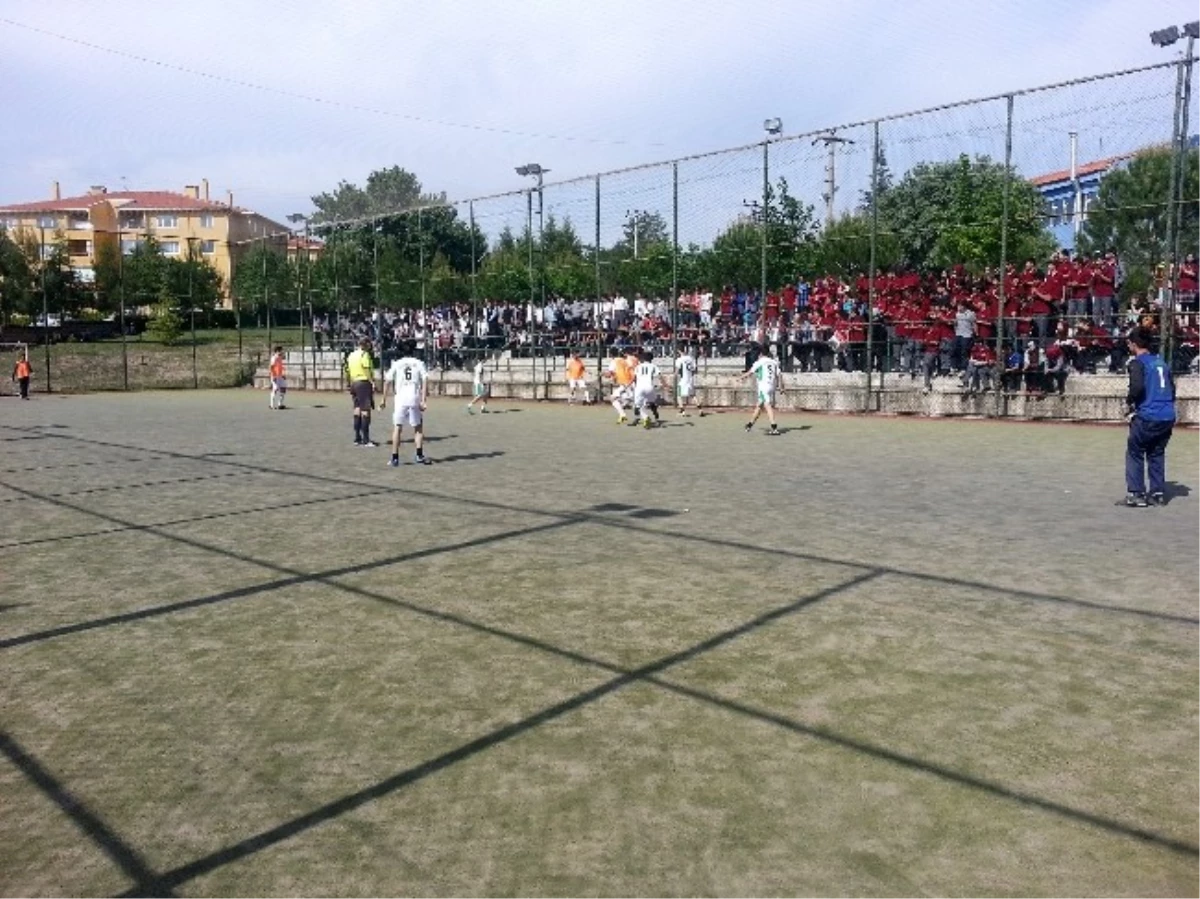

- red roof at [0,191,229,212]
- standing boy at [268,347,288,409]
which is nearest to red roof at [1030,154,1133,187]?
standing boy at [268,347,288,409]

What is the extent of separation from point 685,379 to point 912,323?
5435 millimetres

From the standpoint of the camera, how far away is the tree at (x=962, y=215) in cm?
1988

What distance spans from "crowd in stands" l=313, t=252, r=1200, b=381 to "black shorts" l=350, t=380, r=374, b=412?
10.7 m

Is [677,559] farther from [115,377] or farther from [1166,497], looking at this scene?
[115,377]

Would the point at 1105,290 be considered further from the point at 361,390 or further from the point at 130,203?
the point at 130,203

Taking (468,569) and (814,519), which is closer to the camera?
(468,569)

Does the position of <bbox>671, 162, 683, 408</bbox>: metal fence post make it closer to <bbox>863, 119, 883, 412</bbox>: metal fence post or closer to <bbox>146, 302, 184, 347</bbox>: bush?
<bbox>863, 119, 883, 412</bbox>: metal fence post

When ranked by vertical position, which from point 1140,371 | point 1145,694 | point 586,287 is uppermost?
point 586,287

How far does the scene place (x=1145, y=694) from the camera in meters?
4.97

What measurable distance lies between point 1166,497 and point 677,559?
612 centimetres

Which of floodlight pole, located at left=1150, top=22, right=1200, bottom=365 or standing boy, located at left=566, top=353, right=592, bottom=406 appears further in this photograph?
standing boy, located at left=566, top=353, right=592, bottom=406

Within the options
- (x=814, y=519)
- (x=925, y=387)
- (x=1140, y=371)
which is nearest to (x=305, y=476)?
(x=814, y=519)

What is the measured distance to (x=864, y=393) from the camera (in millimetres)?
22844

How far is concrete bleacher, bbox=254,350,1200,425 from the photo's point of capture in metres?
19.5
